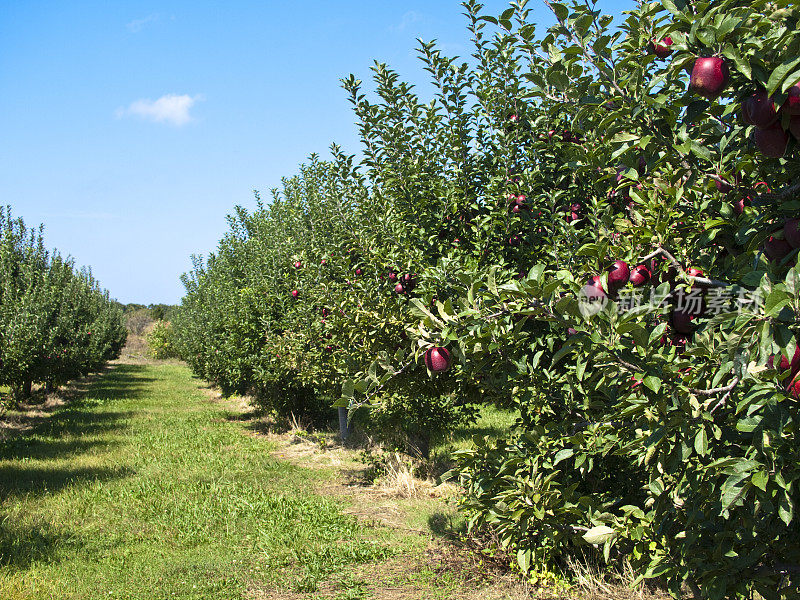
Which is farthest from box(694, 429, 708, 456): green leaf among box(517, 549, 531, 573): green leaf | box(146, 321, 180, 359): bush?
box(146, 321, 180, 359): bush

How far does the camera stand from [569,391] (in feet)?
12.2

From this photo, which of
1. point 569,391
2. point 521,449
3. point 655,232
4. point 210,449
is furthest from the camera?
point 210,449

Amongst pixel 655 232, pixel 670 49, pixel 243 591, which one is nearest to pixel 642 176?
pixel 655 232

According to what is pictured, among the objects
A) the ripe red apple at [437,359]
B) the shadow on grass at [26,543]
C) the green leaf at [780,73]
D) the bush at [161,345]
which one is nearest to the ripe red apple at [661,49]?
the green leaf at [780,73]

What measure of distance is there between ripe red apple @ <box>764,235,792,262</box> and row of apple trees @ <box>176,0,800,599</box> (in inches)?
0.4

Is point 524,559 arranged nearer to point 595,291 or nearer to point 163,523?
point 595,291

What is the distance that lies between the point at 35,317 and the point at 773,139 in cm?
1615

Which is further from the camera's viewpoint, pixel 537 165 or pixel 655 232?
pixel 537 165

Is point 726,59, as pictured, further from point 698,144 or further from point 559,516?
point 559,516

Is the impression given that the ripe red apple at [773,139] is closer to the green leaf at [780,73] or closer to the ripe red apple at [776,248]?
the green leaf at [780,73]

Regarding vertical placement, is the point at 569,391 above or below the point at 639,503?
above

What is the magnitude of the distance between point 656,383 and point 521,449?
88.1 inches

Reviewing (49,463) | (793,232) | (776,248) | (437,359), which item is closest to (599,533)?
(437,359)

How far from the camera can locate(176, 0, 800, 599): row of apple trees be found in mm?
1804
